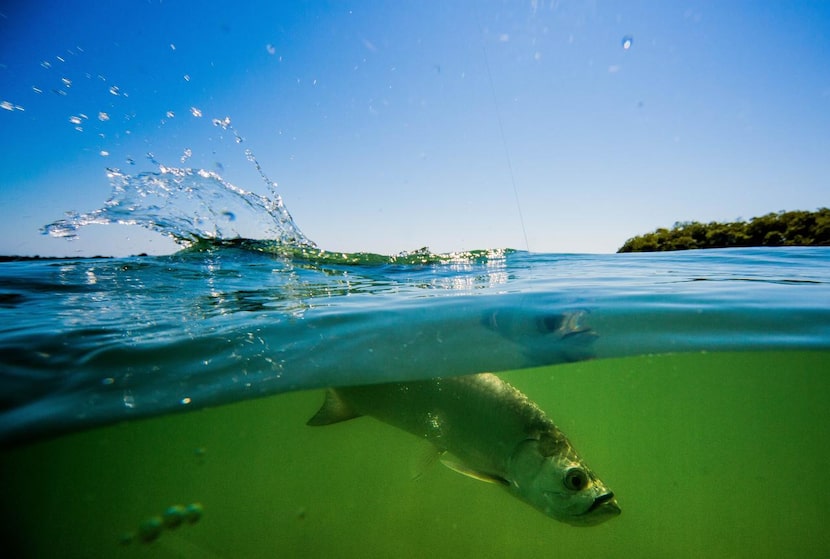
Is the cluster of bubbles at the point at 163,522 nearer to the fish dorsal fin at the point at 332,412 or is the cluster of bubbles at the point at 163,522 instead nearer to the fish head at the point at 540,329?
the fish dorsal fin at the point at 332,412

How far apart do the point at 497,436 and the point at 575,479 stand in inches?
29.4

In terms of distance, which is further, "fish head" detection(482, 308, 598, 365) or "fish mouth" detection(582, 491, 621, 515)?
"fish head" detection(482, 308, 598, 365)

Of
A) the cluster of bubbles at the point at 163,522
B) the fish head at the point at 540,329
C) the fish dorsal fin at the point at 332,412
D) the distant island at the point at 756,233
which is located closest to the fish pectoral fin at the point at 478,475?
the fish dorsal fin at the point at 332,412

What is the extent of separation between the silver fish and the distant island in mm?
22827

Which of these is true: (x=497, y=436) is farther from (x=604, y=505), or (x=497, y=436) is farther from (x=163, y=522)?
(x=163, y=522)

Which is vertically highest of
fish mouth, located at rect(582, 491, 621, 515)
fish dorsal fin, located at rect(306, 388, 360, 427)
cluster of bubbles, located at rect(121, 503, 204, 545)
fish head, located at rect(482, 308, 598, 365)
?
fish head, located at rect(482, 308, 598, 365)

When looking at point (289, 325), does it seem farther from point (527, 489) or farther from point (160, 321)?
point (527, 489)

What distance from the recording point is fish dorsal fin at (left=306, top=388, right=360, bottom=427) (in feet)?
14.6

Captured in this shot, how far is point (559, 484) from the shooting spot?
340cm

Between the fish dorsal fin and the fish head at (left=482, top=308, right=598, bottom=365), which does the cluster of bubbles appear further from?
the fish head at (left=482, top=308, right=598, bottom=365)

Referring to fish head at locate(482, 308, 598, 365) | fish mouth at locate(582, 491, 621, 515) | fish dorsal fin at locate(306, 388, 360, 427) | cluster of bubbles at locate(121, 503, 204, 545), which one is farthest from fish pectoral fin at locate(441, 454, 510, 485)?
cluster of bubbles at locate(121, 503, 204, 545)

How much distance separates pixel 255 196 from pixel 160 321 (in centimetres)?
517

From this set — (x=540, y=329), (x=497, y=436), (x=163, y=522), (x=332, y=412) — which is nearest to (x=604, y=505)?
(x=497, y=436)

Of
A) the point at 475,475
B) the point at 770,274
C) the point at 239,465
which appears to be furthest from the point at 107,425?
the point at 770,274
